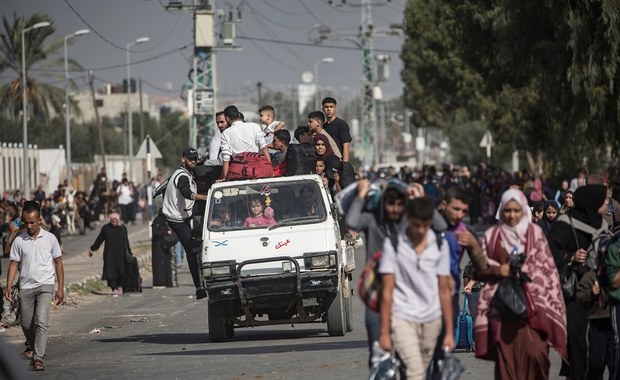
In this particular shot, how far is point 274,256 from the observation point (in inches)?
688

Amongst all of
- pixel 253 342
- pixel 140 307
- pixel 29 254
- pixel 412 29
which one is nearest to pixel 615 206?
pixel 253 342

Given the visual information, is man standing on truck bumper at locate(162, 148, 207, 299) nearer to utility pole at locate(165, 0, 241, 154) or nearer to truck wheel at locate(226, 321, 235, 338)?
truck wheel at locate(226, 321, 235, 338)

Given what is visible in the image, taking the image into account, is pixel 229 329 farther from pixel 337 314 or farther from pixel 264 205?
pixel 264 205

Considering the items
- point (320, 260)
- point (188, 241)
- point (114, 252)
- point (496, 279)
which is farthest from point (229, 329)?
point (114, 252)

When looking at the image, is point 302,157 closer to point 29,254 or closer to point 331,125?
point 331,125

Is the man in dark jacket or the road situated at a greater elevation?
the man in dark jacket

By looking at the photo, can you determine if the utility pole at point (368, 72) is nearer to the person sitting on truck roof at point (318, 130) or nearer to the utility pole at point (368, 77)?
the utility pole at point (368, 77)

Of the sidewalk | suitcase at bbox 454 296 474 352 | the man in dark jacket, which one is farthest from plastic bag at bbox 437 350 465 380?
the sidewalk

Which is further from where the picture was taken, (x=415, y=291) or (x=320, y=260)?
(x=320, y=260)

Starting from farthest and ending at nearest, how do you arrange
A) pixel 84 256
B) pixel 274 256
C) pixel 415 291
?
pixel 84 256, pixel 274 256, pixel 415 291

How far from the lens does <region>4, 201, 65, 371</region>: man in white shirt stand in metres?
15.9

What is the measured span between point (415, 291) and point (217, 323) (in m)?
8.69

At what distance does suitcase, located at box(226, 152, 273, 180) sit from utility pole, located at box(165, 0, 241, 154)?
103ft

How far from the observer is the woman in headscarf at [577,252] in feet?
36.4
